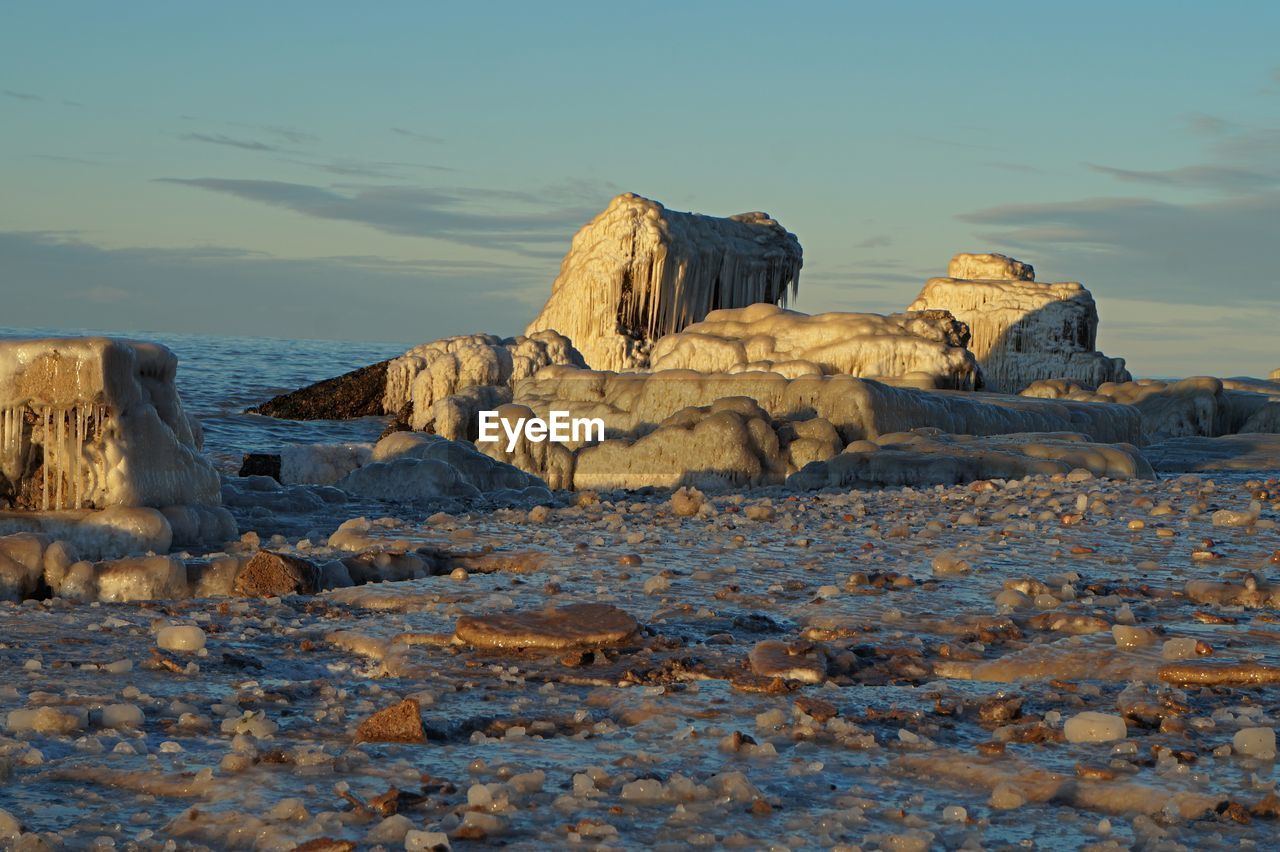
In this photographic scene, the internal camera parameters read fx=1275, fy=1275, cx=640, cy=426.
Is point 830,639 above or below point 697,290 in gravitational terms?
below

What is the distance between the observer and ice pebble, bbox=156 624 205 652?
491 cm

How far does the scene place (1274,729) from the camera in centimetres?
371

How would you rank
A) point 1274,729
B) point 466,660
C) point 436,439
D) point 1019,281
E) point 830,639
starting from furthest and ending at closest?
point 1019,281, point 436,439, point 830,639, point 466,660, point 1274,729

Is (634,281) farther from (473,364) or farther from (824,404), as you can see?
(824,404)

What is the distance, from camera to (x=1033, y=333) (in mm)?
37406

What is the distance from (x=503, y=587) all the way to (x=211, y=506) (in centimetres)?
362

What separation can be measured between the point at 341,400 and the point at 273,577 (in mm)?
28950

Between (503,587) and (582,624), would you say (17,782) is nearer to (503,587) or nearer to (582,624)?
(582,624)

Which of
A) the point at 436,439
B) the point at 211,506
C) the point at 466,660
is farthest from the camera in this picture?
the point at 436,439

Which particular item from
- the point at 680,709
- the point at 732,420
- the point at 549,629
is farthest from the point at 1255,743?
the point at 732,420

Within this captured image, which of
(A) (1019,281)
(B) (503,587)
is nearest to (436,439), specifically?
(B) (503,587)

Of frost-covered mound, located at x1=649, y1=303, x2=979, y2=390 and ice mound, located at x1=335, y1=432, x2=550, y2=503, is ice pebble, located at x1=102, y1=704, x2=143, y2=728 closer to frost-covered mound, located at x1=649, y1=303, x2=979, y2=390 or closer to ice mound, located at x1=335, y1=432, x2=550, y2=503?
ice mound, located at x1=335, y1=432, x2=550, y2=503

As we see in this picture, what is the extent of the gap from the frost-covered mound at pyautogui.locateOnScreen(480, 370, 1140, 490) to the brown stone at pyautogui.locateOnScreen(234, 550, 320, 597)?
400 inches

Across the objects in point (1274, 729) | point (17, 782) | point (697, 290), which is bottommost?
point (17, 782)
